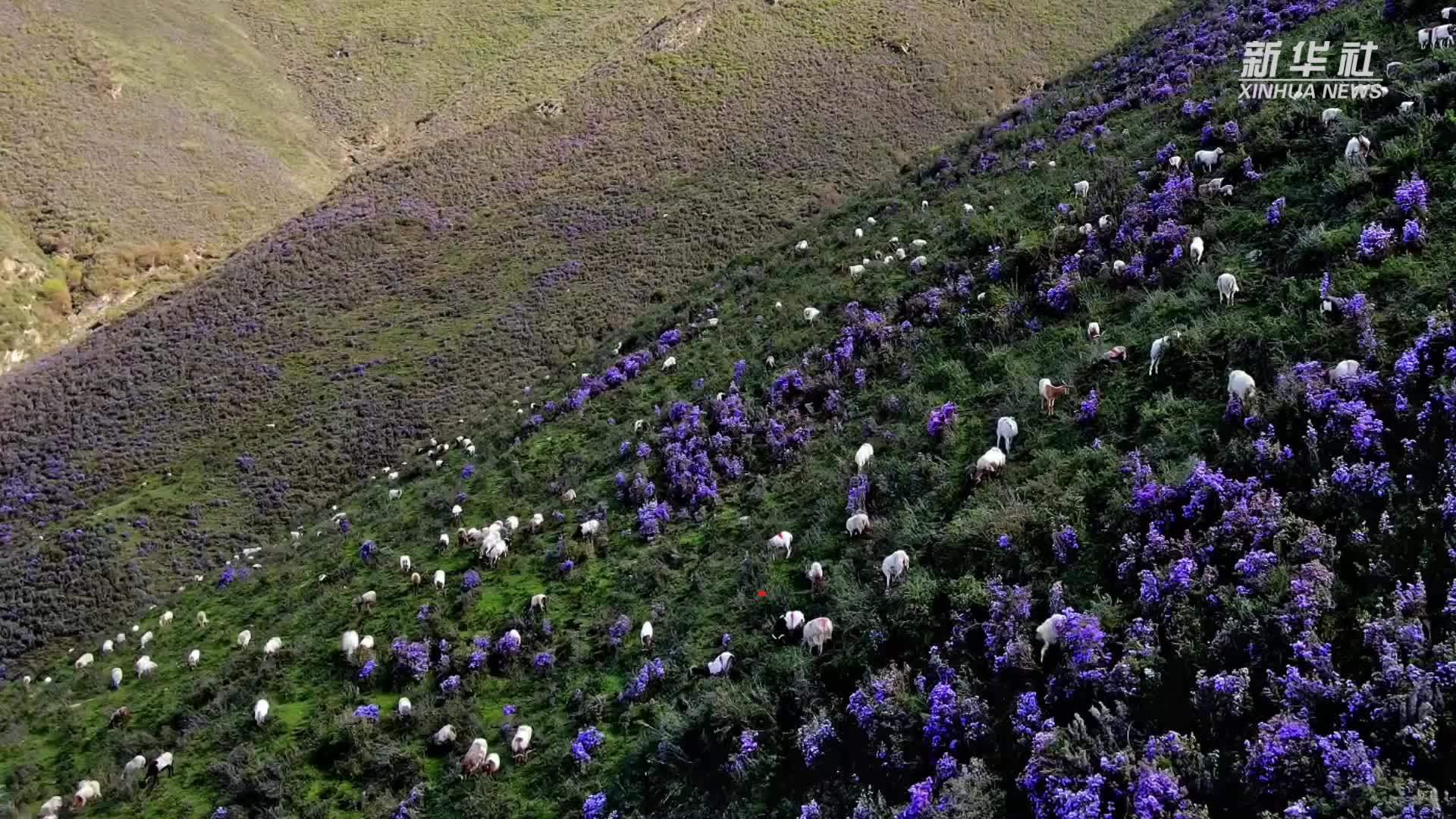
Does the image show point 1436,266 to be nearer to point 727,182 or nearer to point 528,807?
point 528,807

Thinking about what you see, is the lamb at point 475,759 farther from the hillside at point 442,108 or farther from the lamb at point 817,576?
the hillside at point 442,108

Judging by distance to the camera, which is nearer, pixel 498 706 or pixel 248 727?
pixel 498 706

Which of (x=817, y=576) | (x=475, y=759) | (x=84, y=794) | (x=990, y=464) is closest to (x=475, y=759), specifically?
(x=475, y=759)

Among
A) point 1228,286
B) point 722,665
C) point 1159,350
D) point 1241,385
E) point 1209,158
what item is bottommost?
point 722,665

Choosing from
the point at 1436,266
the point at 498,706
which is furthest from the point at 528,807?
the point at 1436,266

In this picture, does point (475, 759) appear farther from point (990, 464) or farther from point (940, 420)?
point (940, 420)

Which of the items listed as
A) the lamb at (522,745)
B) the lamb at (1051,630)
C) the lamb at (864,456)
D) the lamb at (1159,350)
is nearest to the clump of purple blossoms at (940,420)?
the lamb at (864,456)
